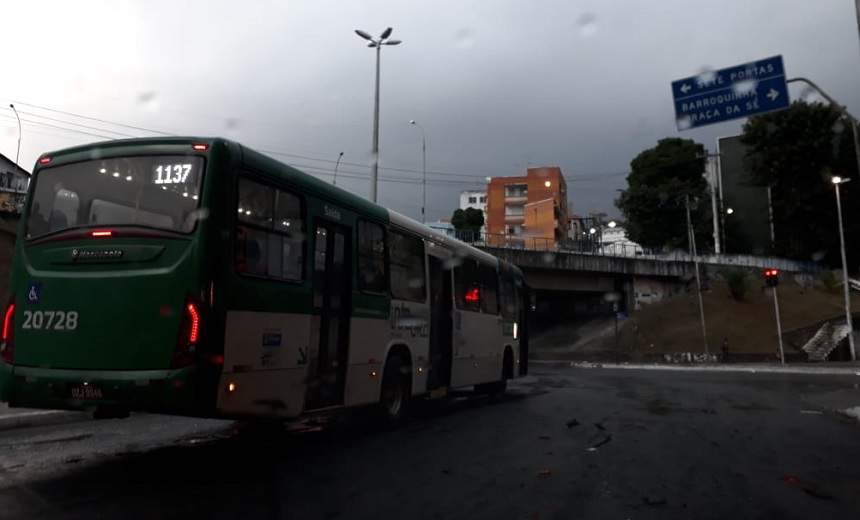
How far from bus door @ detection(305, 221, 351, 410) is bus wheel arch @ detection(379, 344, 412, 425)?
1444 millimetres

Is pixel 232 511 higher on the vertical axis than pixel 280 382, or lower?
lower

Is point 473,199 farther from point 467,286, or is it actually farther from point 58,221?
point 58,221

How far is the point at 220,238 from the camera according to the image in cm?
661

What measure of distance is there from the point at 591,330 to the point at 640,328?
4.55m

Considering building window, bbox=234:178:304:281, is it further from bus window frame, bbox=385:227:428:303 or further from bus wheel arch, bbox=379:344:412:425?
bus wheel arch, bbox=379:344:412:425

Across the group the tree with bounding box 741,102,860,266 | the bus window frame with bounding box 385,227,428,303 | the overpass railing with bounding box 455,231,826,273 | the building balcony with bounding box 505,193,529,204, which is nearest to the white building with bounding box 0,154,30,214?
the bus window frame with bounding box 385,227,428,303

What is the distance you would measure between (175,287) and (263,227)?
125 cm

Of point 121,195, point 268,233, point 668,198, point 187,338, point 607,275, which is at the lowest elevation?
point 187,338

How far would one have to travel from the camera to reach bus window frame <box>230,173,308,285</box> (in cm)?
683

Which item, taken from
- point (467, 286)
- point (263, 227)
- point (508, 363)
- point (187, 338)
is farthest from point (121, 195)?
point (508, 363)

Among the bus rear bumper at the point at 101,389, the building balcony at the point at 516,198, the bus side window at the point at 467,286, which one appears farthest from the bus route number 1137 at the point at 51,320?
the building balcony at the point at 516,198

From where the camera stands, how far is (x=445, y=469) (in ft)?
24.0

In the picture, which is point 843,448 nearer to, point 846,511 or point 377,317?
point 846,511

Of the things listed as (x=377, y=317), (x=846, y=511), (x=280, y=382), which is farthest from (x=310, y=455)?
(x=846, y=511)
